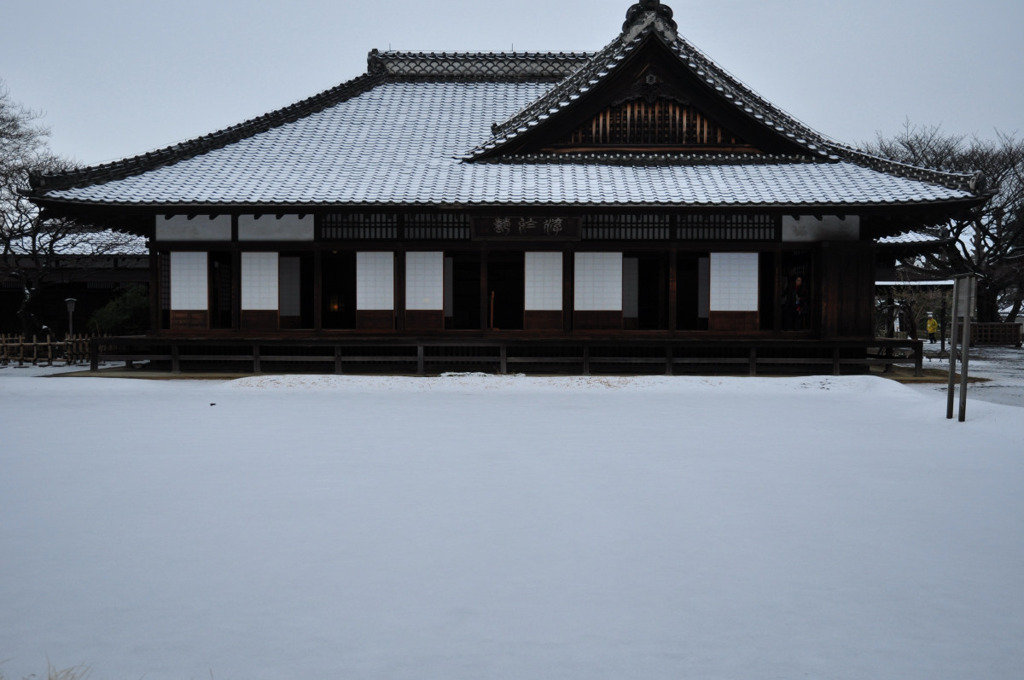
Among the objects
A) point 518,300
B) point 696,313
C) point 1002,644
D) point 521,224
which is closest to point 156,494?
point 1002,644

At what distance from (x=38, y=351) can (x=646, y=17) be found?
66.6 feet

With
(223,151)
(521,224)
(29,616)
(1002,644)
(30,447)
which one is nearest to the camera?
(1002,644)

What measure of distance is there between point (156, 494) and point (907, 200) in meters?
15.2

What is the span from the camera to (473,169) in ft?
57.7

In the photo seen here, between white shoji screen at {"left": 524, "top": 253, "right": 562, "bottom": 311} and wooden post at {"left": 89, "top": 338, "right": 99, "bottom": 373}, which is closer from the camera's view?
white shoji screen at {"left": 524, "top": 253, "right": 562, "bottom": 311}

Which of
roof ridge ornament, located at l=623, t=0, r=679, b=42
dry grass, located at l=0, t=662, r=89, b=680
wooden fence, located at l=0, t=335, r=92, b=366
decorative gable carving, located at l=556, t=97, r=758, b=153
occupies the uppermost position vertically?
roof ridge ornament, located at l=623, t=0, r=679, b=42

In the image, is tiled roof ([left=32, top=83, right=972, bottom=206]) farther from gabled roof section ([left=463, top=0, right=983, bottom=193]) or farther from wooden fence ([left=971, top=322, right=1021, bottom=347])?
wooden fence ([left=971, top=322, right=1021, bottom=347])

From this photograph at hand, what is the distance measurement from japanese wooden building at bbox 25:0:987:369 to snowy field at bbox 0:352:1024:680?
7.52m

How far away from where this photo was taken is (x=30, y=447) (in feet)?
26.3

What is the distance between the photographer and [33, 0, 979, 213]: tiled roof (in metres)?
15.6

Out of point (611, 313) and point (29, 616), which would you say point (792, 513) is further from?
point (611, 313)

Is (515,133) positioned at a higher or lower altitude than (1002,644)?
higher

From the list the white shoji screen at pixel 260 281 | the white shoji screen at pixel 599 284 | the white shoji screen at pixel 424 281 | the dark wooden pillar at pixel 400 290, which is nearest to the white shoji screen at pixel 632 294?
the white shoji screen at pixel 599 284

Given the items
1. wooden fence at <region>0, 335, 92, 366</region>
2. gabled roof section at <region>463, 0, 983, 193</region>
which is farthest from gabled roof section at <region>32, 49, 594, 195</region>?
wooden fence at <region>0, 335, 92, 366</region>
